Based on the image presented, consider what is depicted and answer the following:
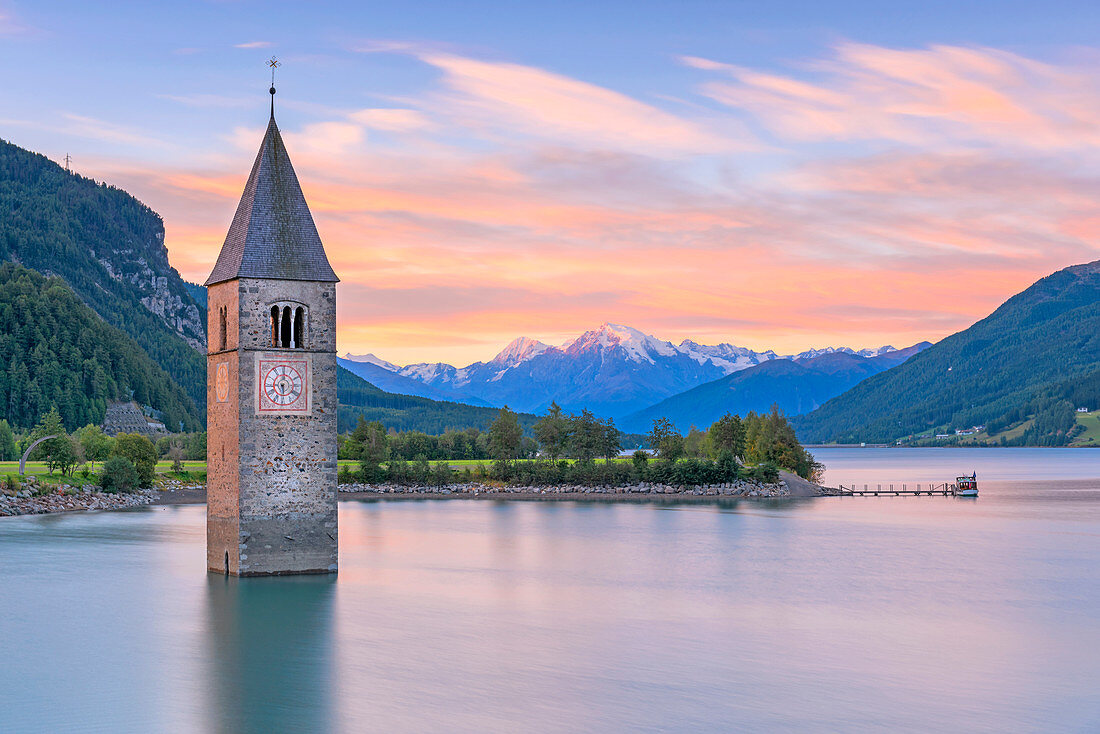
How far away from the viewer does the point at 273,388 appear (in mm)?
36750

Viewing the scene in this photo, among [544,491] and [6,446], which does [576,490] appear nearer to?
[544,491]

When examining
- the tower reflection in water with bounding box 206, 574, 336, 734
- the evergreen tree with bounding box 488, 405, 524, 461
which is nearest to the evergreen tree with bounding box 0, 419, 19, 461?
the evergreen tree with bounding box 488, 405, 524, 461

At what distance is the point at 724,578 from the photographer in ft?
158

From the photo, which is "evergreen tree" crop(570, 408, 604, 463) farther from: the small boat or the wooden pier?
the small boat

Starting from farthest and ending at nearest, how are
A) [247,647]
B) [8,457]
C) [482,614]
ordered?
[8,457] → [482,614] → [247,647]

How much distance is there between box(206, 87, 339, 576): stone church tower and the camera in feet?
120

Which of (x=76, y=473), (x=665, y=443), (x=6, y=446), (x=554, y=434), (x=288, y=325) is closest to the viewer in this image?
(x=288, y=325)

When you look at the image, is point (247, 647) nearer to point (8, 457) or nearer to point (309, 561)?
point (309, 561)

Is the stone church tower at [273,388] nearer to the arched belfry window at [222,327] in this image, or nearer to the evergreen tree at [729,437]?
the arched belfry window at [222,327]

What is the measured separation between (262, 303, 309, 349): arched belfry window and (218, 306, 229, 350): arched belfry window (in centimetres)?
197

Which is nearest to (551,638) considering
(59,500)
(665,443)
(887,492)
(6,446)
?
(59,500)

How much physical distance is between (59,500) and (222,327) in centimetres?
5247

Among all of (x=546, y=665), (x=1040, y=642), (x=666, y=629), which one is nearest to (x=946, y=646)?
(x=1040, y=642)

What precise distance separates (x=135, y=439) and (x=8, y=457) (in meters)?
29.0
